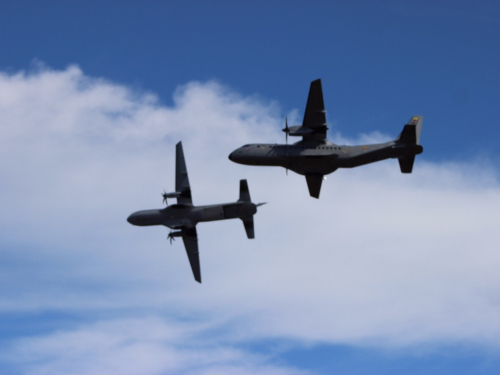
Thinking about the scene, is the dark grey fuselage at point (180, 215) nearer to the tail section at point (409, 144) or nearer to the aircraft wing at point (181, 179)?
the aircraft wing at point (181, 179)

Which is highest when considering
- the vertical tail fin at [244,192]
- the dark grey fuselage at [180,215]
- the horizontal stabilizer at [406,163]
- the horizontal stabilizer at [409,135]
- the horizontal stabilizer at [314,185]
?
the horizontal stabilizer at [409,135]

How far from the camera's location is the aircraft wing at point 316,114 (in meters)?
82.2

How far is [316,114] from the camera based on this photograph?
83.0 meters

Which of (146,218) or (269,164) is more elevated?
(269,164)

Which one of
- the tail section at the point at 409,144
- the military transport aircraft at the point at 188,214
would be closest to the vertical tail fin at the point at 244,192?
the military transport aircraft at the point at 188,214

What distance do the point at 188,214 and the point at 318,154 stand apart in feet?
48.4

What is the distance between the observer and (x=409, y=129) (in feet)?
271

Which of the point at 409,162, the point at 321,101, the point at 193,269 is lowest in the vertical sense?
the point at 193,269

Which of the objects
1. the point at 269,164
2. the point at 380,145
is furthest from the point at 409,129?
the point at 269,164

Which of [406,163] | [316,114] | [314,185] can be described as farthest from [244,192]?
[406,163]

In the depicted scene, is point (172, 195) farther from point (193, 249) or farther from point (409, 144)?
point (409, 144)

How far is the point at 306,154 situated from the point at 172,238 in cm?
1642

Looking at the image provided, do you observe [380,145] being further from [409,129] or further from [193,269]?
[193,269]

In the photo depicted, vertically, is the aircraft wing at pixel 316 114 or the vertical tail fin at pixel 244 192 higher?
the aircraft wing at pixel 316 114
